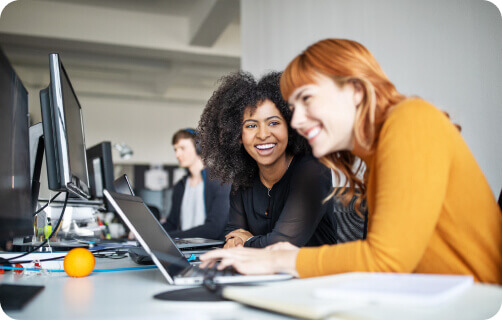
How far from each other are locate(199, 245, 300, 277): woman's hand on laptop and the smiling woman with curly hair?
0.48 m

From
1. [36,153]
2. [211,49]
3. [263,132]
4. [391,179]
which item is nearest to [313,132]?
[391,179]

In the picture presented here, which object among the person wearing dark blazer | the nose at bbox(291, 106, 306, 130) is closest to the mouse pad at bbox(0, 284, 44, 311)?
Result: the nose at bbox(291, 106, 306, 130)

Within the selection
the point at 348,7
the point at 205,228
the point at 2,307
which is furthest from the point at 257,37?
the point at 2,307

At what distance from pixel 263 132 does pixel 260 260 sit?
78cm

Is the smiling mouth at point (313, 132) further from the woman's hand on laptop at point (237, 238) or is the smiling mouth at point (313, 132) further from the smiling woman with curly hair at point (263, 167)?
the woman's hand on laptop at point (237, 238)

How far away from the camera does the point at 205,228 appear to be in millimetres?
2621

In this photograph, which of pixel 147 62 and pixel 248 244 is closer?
pixel 248 244

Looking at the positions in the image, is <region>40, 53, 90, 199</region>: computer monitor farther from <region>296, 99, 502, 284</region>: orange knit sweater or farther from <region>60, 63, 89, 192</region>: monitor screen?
<region>296, 99, 502, 284</region>: orange knit sweater

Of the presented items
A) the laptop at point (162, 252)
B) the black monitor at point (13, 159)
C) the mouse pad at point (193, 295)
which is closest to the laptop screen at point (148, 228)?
the laptop at point (162, 252)

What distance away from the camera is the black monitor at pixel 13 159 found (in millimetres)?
926

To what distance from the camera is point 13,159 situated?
1.03 metres

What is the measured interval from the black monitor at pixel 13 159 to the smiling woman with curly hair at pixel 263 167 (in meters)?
0.70

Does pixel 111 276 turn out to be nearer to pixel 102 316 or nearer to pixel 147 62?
pixel 102 316

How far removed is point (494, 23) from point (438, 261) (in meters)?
1.25
